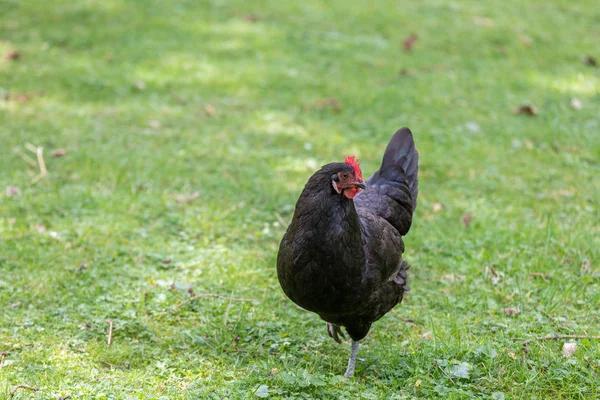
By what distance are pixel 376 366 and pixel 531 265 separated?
1.85 metres

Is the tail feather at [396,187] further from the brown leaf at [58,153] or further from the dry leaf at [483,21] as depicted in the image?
the dry leaf at [483,21]

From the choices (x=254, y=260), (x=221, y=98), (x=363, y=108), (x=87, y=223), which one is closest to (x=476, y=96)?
(x=363, y=108)

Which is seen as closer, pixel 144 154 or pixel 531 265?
pixel 531 265

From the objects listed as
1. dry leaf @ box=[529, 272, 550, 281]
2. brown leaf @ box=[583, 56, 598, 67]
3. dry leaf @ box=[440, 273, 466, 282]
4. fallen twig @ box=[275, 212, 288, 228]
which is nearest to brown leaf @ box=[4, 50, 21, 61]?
fallen twig @ box=[275, 212, 288, 228]

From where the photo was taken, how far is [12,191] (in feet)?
20.5

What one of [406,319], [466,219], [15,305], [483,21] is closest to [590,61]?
[483,21]

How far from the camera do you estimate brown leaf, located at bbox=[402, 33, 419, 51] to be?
413 inches

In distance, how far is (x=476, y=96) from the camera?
9141 millimetres

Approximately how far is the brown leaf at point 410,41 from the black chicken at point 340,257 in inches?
261

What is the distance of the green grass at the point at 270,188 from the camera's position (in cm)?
419

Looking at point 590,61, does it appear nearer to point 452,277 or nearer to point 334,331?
point 452,277

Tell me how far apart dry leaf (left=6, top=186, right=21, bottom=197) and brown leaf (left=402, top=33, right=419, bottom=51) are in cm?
642

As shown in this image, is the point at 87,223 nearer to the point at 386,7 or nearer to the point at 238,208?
the point at 238,208

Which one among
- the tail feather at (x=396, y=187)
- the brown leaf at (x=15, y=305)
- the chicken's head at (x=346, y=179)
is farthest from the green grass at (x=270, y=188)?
the chicken's head at (x=346, y=179)
